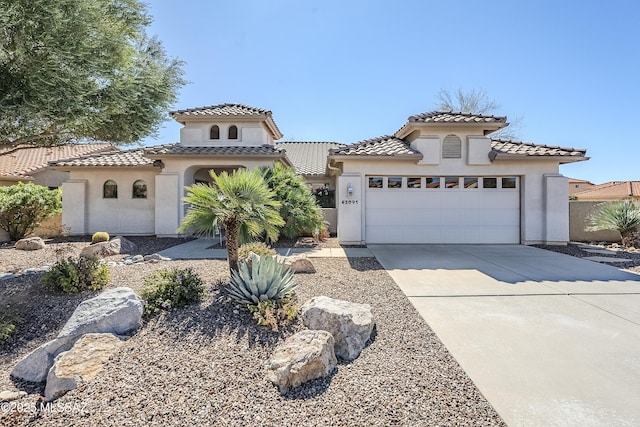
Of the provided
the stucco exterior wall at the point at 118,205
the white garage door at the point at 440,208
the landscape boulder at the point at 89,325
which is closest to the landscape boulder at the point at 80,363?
the landscape boulder at the point at 89,325

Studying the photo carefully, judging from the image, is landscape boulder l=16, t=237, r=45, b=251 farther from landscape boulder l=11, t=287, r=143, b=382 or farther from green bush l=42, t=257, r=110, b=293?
landscape boulder l=11, t=287, r=143, b=382

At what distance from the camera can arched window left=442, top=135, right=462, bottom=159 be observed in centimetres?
A: 1172

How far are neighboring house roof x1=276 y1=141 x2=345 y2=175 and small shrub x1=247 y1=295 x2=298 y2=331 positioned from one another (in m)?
15.8

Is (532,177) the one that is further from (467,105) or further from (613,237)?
(467,105)

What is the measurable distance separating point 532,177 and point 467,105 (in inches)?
647

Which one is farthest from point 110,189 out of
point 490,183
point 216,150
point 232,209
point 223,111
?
point 490,183

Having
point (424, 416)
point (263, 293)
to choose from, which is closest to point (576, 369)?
point (424, 416)

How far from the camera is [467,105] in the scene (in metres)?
25.6

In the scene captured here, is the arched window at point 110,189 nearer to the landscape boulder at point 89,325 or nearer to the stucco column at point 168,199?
the stucco column at point 168,199

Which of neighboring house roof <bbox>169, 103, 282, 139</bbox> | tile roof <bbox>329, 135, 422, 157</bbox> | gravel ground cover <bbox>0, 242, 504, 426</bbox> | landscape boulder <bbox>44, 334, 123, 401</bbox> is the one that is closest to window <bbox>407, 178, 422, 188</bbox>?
tile roof <bbox>329, 135, 422, 157</bbox>

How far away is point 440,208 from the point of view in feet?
39.1

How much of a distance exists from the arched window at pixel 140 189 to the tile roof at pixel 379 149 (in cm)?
962

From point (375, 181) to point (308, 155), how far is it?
1365 centimetres

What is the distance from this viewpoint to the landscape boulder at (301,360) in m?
3.06
